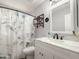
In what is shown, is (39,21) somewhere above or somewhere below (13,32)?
above

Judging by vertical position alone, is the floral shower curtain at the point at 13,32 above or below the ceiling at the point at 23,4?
below

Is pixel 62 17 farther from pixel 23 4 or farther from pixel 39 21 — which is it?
pixel 23 4

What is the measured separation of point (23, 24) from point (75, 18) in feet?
7.26

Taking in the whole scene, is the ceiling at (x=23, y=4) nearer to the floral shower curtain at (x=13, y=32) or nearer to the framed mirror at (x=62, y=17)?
the floral shower curtain at (x=13, y=32)

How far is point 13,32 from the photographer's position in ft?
11.3

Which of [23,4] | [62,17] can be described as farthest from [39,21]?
[62,17]

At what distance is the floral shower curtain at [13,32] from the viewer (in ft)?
10.9

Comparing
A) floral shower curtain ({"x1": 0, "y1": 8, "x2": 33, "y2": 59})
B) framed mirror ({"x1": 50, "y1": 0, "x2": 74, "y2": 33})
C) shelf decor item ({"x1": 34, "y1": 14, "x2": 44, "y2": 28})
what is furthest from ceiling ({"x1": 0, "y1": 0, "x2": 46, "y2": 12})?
framed mirror ({"x1": 50, "y1": 0, "x2": 74, "y2": 33})

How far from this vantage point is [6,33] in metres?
3.35

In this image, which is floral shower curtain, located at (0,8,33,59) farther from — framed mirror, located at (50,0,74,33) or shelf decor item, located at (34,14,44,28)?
framed mirror, located at (50,0,74,33)

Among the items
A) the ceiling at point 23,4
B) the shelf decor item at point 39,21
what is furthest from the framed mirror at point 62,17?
the ceiling at point 23,4

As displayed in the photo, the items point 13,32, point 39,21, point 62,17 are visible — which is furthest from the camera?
point 13,32

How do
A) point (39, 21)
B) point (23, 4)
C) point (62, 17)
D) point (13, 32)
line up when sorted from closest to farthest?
1. point (62, 17)
2. point (39, 21)
3. point (13, 32)
4. point (23, 4)

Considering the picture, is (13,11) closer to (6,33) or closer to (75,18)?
(6,33)
